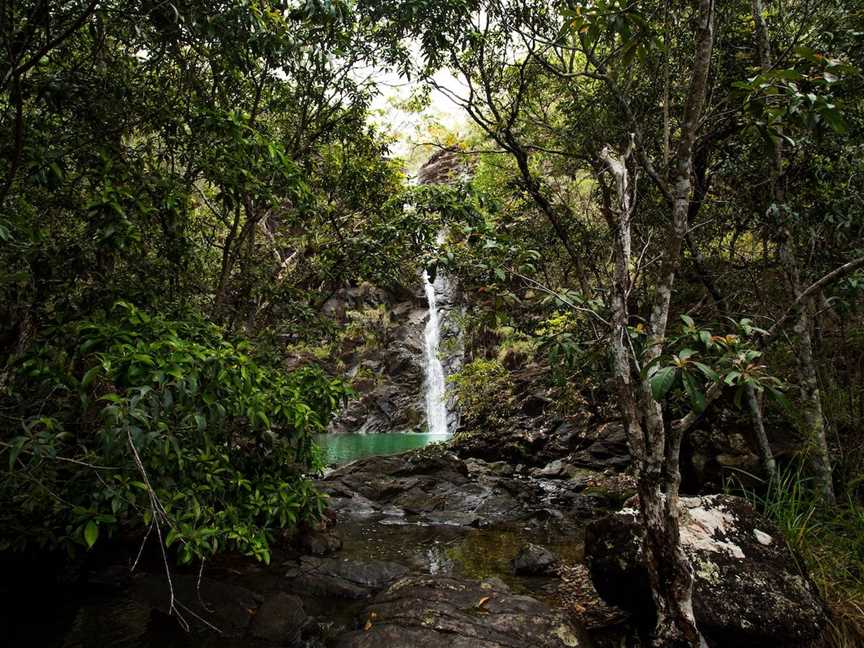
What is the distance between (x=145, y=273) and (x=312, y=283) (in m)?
4.12

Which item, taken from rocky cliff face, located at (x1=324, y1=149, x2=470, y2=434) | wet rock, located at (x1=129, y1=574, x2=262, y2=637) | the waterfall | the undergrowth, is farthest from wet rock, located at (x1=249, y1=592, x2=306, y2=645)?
rocky cliff face, located at (x1=324, y1=149, x2=470, y2=434)

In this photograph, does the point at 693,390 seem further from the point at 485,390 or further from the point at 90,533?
the point at 485,390

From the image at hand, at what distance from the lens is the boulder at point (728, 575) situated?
149 inches

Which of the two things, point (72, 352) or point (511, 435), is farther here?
point (511, 435)

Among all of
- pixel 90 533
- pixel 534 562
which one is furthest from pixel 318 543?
pixel 90 533

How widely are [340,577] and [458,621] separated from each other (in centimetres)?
231

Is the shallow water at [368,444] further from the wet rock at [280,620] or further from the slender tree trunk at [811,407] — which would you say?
the slender tree trunk at [811,407]

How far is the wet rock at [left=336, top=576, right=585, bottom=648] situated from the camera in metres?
3.92

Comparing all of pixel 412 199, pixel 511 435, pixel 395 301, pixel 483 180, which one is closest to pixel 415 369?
pixel 395 301

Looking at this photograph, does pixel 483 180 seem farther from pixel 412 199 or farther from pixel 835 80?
pixel 835 80

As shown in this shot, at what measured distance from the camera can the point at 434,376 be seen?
108 feet

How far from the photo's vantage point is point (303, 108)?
7.11 metres

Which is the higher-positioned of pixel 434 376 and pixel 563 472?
pixel 563 472

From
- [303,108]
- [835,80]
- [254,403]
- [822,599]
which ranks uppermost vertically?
[303,108]
